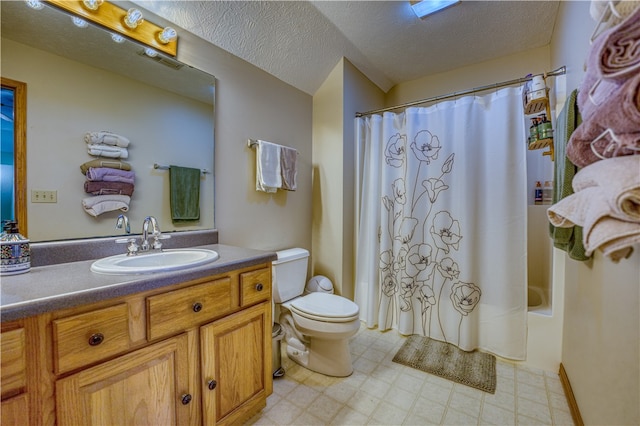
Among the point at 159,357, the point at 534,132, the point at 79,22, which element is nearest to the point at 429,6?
the point at 534,132

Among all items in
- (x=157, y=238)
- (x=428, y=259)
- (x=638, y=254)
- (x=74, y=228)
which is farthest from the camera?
(x=428, y=259)

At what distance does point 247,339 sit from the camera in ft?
4.14

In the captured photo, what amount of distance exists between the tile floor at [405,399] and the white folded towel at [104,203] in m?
1.25

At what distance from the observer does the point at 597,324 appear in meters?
1.08

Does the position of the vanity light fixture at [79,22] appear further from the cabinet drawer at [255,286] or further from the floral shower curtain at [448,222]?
the floral shower curtain at [448,222]

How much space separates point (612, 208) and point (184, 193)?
1738 mm

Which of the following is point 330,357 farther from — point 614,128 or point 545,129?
point 545,129

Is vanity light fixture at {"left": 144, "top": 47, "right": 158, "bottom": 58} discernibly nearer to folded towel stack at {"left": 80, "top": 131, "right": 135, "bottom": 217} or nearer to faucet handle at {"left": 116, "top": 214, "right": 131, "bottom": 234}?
folded towel stack at {"left": 80, "top": 131, "right": 135, "bottom": 217}

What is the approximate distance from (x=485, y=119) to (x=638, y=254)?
139 cm

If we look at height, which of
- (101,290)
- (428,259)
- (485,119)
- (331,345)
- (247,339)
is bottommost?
(331,345)

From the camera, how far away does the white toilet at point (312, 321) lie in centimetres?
162

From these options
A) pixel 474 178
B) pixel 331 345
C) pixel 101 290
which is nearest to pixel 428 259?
pixel 474 178

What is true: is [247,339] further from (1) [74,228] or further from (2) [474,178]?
(2) [474,178]

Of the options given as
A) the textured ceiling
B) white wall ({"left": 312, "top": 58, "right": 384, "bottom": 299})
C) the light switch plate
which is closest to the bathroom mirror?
the light switch plate
